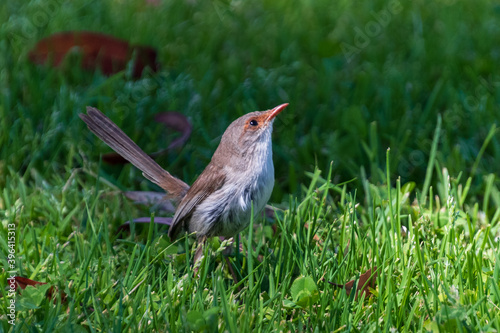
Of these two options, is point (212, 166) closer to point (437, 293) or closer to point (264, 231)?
point (264, 231)

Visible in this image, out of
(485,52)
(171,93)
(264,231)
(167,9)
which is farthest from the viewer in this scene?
(167,9)

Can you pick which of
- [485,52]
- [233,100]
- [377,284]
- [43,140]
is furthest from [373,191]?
[485,52]

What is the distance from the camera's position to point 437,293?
2814 mm

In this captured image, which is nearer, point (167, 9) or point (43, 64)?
point (43, 64)

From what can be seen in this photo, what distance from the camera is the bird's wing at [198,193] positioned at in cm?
348

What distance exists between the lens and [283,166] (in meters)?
4.68

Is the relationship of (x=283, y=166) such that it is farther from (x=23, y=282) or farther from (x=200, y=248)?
(x=23, y=282)

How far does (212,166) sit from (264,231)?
21.4 inches

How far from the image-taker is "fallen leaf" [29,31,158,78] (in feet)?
17.7
